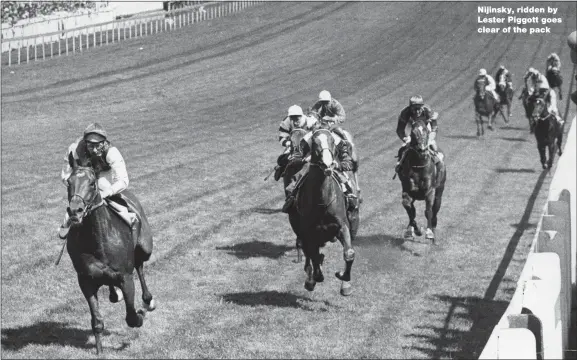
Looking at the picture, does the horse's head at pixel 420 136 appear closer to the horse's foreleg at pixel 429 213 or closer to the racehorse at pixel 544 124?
the horse's foreleg at pixel 429 213

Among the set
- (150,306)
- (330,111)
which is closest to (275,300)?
(150,306)

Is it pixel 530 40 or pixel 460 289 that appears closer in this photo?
pixel 460 289

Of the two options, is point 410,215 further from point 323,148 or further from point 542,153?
point 542,153

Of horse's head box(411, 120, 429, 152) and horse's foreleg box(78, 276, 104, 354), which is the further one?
horse's head box(411, 120, 429, 152)

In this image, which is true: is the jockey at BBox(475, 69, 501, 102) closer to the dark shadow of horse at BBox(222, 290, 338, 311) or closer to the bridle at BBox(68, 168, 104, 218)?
the dark shadow of horse at BBox(222, 290, 338, 311)

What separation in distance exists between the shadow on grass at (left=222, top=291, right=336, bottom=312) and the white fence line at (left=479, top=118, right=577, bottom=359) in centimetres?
423

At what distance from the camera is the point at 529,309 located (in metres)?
5.85

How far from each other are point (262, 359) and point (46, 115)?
25150 mm

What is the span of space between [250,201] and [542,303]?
1517 cm

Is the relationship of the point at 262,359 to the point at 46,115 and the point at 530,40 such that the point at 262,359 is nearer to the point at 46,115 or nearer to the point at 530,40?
the point at 46,115

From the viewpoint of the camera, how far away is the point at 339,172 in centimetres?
1276

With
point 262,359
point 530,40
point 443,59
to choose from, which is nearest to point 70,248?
point 262,359

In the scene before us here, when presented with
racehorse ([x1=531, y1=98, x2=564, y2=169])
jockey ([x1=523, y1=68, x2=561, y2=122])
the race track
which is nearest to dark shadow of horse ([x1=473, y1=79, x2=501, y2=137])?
the race track

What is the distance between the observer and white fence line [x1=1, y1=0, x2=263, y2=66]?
4325 cm
